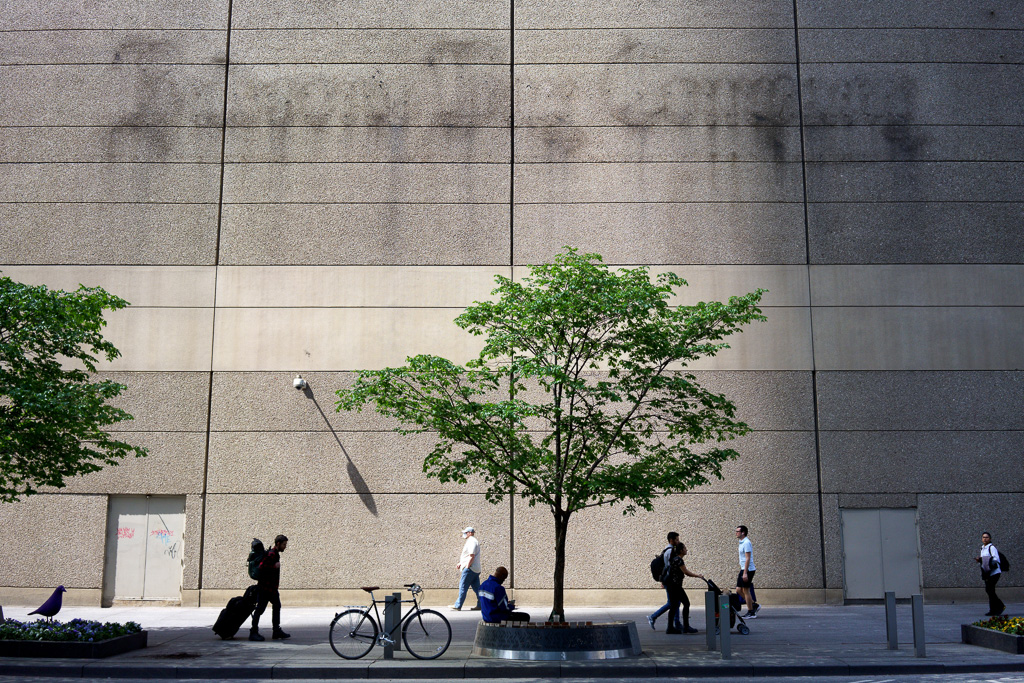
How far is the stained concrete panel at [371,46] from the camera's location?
1950 cm

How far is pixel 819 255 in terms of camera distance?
18766 millimetres

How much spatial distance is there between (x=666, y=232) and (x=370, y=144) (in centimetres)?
699

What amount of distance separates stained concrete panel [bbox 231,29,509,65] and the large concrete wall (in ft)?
0.24

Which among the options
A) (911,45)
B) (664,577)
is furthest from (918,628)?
(911,45)

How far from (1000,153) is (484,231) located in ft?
39.2

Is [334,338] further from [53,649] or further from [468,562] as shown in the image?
[53,649]

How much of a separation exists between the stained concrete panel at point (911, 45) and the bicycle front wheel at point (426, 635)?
15.3 metres

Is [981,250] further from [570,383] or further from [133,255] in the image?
[133,255]

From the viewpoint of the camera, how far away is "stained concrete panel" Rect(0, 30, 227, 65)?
19547 mm

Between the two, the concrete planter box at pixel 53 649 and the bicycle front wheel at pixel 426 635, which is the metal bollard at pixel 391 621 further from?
the concrete planter box at pixel 53 649

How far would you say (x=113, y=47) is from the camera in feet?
64.4

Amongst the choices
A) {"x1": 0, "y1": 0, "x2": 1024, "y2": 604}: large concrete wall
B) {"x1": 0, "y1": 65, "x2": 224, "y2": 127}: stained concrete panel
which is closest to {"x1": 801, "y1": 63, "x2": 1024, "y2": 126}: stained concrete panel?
{"x1": 0, "y1": 0, "x2": 1024, "y2": 604}: large concrete wall

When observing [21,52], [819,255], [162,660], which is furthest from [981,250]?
[21,52]

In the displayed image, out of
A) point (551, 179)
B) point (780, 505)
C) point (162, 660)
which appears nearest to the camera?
point (162, 660)
